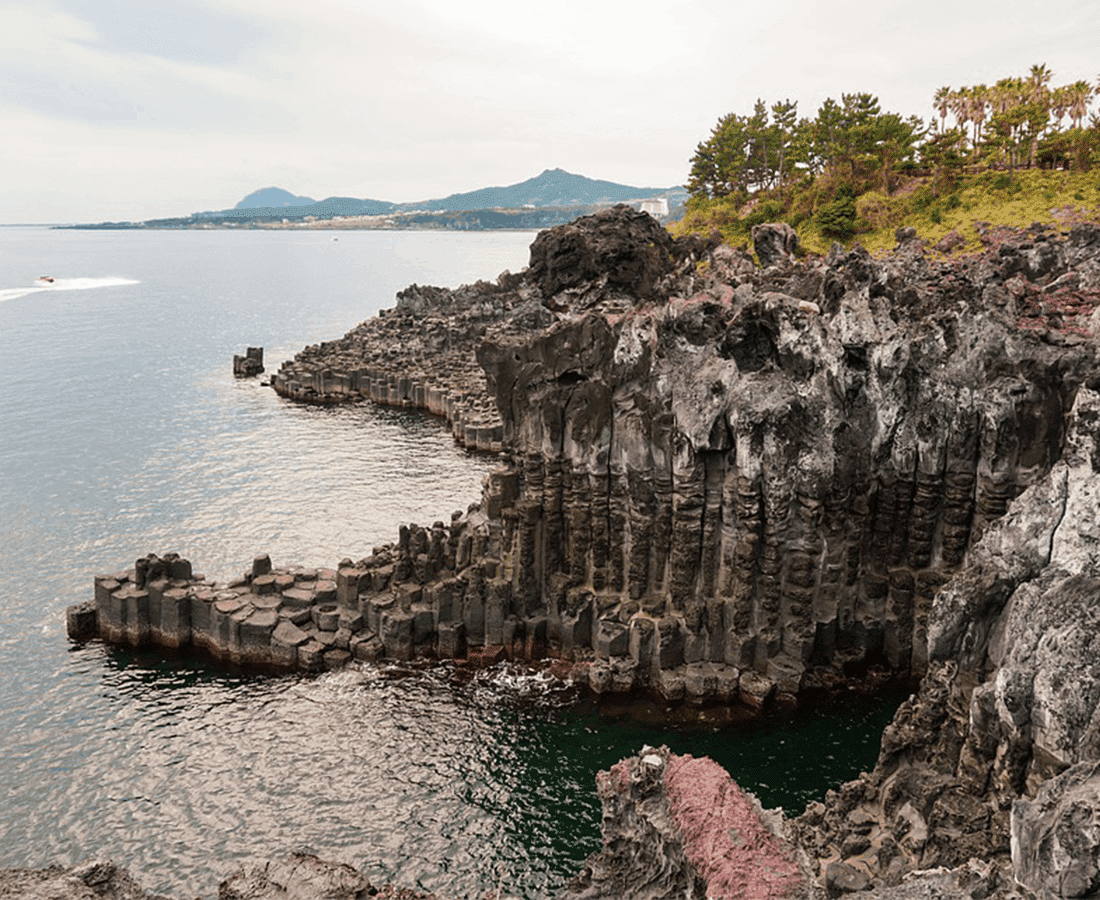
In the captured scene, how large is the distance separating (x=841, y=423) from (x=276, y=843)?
22.6m

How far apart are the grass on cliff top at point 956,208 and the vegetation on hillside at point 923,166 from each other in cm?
13

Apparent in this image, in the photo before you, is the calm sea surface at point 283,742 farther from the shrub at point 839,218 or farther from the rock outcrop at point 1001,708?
the shrub at point 839,218

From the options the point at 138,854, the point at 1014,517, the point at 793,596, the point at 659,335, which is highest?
the point at 659,335

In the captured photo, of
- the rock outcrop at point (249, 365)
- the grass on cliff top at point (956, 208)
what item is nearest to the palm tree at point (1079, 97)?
the grass on cliff top at point (956, 208)

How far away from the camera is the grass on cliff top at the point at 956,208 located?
77438 mm

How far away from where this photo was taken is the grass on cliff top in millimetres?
77438

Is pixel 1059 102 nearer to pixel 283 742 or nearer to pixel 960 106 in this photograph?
pixel 960 106

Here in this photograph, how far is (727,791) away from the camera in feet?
52.1

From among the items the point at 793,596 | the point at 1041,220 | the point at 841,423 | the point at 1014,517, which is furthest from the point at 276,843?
the point at 1041,220

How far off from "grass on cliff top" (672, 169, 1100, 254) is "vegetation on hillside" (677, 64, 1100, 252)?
0.13 metres

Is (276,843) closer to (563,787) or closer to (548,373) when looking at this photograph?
(563,787)

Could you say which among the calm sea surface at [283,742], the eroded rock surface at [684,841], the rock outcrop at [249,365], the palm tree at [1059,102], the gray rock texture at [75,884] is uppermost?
the palm tree at [1059,102]

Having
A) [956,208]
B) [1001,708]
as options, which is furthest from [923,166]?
[1001,708]

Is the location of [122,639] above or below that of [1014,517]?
below
